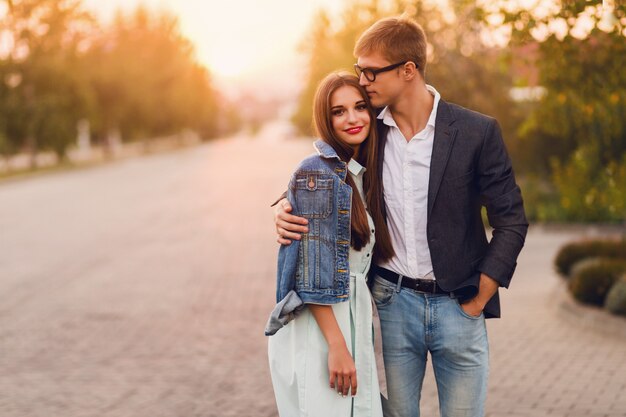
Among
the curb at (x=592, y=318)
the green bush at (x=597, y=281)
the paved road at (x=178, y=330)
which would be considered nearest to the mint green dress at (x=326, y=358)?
the paved road at (x=178, y=330)

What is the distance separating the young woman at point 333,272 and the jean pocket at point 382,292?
111 mm

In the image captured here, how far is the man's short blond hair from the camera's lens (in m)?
2.89

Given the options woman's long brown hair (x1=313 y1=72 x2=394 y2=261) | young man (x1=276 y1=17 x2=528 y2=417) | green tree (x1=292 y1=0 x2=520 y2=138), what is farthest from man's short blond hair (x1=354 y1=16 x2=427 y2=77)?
green tree (x1=292 y1=0 x2=520 y2=138)

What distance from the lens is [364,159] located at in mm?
3010

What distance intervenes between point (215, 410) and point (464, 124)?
11.0 ft

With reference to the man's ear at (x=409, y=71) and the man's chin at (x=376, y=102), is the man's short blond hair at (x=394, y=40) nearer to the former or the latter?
the man's ear at (x=409, y=71)

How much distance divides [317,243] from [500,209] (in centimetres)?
65

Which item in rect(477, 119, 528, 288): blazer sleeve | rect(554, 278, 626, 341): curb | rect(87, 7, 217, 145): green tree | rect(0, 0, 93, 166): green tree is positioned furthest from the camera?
rect(87, 7, 217, 145): green tree

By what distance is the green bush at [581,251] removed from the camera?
9.73 metres

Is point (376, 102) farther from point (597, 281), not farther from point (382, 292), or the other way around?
point (597, 281)

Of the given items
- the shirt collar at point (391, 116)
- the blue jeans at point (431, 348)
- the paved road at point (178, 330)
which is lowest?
the paved road at point (178, 330)

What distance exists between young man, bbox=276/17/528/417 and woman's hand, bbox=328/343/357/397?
0.92 ft

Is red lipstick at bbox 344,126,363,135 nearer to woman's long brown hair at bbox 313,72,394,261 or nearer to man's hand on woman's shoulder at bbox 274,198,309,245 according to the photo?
woman's long brown hair at bbox 313,72,394,261

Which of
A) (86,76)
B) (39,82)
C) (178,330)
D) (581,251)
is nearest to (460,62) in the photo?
(581,251)
